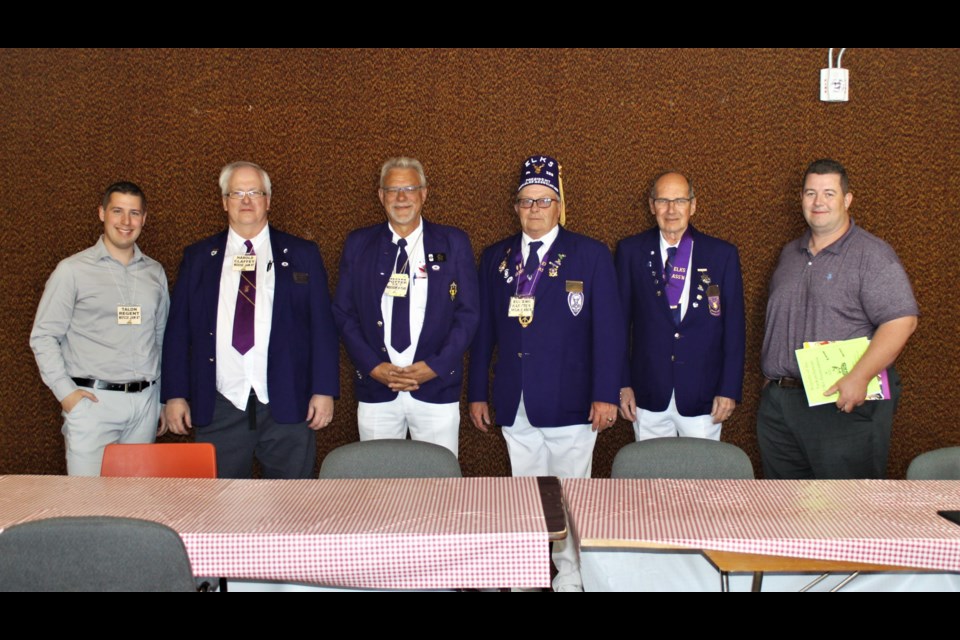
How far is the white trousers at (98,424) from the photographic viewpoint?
3.54 meters

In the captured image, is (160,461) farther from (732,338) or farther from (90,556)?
→ (732,338)

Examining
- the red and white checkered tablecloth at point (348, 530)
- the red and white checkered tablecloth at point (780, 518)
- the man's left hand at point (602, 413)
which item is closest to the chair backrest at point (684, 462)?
the red and white checkered tablecloth at point (780, 518)

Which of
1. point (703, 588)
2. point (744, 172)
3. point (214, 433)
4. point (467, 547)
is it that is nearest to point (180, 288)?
point (214, 433)

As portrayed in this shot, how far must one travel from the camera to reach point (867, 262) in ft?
11.2

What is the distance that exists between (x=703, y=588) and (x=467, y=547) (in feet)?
3.10

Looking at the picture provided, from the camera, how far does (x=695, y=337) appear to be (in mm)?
3652

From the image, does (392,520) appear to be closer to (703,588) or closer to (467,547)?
(467,547)

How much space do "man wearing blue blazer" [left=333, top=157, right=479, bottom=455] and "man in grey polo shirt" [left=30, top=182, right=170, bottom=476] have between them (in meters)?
0.97

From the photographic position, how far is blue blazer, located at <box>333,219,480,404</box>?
11.7 feet

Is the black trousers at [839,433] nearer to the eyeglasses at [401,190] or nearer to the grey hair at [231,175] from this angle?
the eyeglasses at [401,190]

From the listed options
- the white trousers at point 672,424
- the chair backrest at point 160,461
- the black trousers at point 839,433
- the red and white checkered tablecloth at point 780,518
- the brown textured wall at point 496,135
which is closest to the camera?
the red and white checkered tablecloth at point 780,518

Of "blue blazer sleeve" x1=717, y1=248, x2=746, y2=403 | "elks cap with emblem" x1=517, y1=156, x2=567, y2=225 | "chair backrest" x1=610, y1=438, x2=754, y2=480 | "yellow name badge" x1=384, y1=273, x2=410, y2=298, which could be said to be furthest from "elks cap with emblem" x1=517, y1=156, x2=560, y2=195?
"chair backrest" x1=610, y1=438, x2=754, y2=480

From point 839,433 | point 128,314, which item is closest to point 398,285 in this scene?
point 128,314

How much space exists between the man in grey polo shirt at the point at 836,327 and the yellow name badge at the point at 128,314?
9.79 ft
